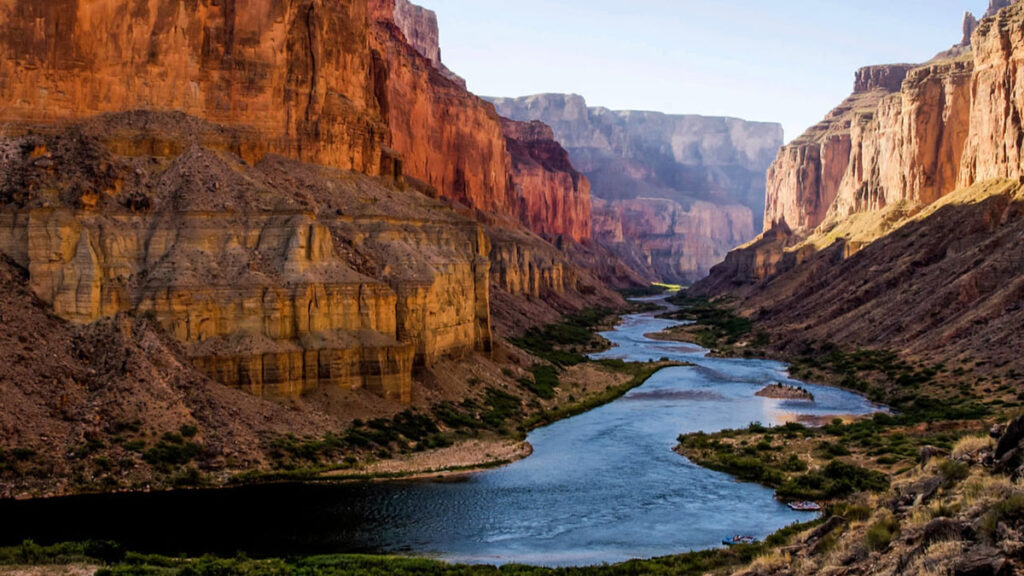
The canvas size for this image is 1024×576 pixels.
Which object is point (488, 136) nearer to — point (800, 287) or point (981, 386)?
point (800, 287)

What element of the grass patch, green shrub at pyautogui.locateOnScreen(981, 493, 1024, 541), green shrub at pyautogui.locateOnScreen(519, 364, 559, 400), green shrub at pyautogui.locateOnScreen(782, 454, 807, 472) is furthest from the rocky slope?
green shrub at pyautogui.locateOnScreen(981, 493, 1024, 541)

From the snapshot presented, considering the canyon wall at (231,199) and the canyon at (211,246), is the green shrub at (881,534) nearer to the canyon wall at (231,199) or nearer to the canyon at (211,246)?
the canyon at (211,246)

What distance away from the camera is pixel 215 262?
4991 centimetres

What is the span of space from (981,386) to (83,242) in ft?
176

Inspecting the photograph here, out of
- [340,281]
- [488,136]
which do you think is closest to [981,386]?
[340,281]

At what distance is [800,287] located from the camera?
13550cm

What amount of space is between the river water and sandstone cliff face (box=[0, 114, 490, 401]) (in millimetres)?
9858

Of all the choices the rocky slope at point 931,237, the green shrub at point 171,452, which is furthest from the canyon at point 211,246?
the rocky slope at point 931,237

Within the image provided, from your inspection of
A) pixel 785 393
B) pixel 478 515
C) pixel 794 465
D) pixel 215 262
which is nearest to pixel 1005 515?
pixel 478 515

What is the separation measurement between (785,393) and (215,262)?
137 ft

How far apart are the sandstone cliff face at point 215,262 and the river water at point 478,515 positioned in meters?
9.86

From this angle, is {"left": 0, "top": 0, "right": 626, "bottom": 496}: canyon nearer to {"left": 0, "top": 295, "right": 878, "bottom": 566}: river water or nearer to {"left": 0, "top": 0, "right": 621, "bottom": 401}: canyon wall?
{"left": 0, "top": 0, "right": 621, "bottom": 401}: canyon wall

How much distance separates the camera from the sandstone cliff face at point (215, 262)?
1865 inches

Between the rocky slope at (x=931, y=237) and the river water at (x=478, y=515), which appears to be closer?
the river water at (x=478, y=515)
